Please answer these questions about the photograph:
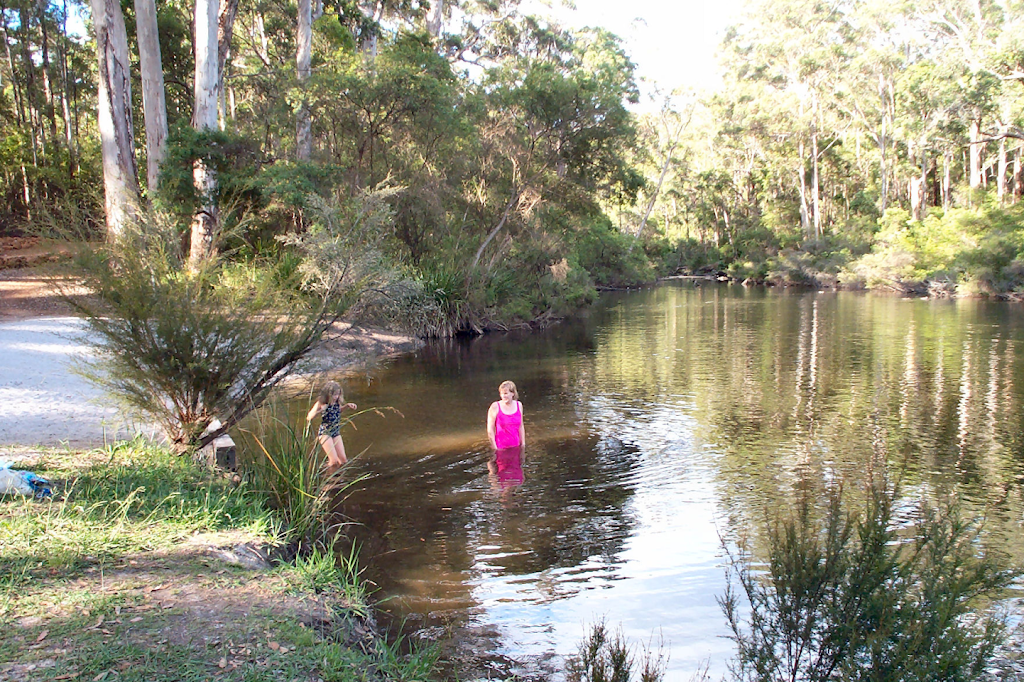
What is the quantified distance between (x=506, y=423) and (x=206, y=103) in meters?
14.0

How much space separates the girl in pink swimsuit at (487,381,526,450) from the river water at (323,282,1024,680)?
11.0 inches

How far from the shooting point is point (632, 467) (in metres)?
9.76

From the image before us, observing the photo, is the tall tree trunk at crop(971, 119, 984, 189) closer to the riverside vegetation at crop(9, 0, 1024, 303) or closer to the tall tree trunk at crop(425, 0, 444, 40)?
the riverside vegetation at crop(9, 0, 1024, 303)

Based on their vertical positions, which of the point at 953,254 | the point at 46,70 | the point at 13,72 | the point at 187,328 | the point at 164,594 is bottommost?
the point at 164,594

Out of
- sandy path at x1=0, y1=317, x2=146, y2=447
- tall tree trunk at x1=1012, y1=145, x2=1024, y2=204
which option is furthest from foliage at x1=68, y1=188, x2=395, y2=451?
tall tree trunk at x1=1012, y1=145, x2=1024, y2=204

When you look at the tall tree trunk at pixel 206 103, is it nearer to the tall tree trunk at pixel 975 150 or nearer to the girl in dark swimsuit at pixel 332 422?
the girl in dark swimsuit at pixel 332 422

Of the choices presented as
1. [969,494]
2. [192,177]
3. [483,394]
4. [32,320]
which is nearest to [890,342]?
[483,394]

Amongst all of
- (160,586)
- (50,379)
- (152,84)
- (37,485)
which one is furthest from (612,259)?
(160,586)

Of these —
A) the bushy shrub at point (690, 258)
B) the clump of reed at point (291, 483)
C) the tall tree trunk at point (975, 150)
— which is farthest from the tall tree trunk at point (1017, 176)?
the clump of reed at point (291, 483)

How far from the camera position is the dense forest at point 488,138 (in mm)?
18703

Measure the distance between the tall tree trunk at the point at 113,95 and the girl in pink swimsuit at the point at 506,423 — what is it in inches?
468

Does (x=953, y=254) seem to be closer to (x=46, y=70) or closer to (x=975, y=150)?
(x=975, y=150)

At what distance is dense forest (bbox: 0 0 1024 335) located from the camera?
1870 centimetres

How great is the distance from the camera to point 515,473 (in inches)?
367
